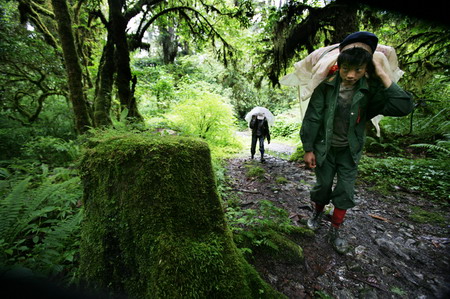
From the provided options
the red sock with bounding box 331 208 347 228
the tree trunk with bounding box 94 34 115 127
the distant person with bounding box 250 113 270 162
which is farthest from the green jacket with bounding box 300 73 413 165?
the tree trunk with bounding box 94 34 115 127

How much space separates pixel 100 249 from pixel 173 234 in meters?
0.63

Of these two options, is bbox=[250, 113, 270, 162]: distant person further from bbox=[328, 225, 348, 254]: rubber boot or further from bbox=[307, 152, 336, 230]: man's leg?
bbox=[328, 225, 348, 254]: rubber boot

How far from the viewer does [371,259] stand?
7.36 feet

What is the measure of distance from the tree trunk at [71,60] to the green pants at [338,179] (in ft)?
19.6

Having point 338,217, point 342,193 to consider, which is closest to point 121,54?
point 342,193

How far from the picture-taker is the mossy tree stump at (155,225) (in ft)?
3.90

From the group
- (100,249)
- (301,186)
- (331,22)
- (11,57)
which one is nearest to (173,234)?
(100,249)

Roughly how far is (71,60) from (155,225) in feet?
20.3

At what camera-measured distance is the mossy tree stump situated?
3.90 ft

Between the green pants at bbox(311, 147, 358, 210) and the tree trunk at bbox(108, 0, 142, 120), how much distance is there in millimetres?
5583

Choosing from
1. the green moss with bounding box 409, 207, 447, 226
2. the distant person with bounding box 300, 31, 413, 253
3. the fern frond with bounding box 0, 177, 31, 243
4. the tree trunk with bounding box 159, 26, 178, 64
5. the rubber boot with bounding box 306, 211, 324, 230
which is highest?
the tree trunk with bounding box 159, 26, 178, 64

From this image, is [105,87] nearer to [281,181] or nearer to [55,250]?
[55,250]

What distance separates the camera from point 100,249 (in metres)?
1.34

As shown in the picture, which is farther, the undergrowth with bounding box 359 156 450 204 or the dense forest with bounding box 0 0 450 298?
the dense forest with bounding box 0 0 450 298
